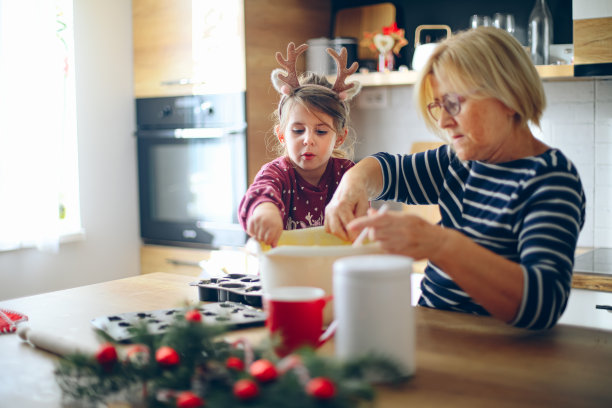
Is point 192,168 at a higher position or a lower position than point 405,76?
lower

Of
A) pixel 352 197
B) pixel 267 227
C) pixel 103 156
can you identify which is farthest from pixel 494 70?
pixel 103 156

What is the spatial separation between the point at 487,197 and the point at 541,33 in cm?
165

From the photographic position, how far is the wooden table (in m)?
0.79

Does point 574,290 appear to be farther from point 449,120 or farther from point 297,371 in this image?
point 297,371

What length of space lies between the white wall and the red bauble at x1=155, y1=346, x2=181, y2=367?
2.40 meters

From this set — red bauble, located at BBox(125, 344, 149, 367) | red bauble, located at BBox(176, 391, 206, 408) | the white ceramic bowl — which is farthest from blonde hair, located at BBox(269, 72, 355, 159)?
red bauble, located at BBox(176, 391, 206, 408)

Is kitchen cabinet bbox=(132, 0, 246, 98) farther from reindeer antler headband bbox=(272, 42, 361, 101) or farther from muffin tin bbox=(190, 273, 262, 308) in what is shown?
muffin tin bbox=(190, 273, 262, 308)

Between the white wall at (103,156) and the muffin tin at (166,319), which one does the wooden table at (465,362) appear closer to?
the muffin tin at (166,319)

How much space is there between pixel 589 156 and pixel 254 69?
1479 millimetres

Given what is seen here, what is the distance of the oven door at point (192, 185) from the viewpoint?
2.97 metres

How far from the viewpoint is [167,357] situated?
78cm

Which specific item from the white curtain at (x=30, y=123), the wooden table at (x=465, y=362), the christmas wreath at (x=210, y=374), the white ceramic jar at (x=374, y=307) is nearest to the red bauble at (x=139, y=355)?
the christmas wreath at (x=210, y=374)

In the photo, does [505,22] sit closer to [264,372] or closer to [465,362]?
[465,362]

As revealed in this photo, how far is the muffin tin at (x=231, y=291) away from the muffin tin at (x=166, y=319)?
0.06 m
